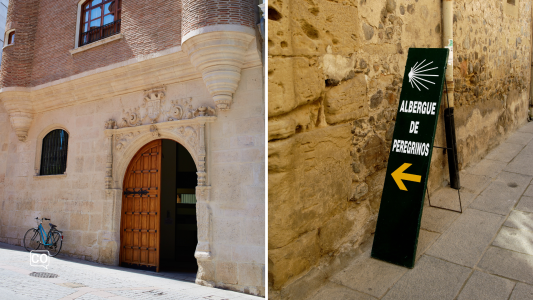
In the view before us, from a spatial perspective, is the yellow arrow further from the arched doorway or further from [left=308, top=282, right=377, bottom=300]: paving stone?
the arched doorway

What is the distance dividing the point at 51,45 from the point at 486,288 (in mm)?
8307

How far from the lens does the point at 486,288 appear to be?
2125 millimetres

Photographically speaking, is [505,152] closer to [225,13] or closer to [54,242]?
[225,13]

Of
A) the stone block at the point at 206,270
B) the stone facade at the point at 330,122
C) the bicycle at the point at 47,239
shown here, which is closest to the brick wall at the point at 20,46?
the bicycle at the point at 47,239

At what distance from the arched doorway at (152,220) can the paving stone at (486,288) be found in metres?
4.89

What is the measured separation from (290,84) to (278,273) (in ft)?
3.72

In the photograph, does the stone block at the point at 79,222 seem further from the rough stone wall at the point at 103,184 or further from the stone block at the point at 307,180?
the stone block at the point at 307,180

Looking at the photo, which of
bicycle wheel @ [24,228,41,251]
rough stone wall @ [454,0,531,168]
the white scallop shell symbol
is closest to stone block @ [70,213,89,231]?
bicycle wheel @ [24,228,41,251]

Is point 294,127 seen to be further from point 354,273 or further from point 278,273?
point 354,273

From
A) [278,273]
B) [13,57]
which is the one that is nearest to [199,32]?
[278,273]

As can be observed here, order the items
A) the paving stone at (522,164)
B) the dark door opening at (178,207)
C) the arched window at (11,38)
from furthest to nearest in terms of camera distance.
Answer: the dark door opening at (178,207), the arched window at (11,38), the paving stone at (522,164)

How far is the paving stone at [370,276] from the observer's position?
2.22 meters

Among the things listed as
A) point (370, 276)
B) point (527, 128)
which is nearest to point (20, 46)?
point (370, 276)

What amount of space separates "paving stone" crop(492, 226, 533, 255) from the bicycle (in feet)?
22.8
